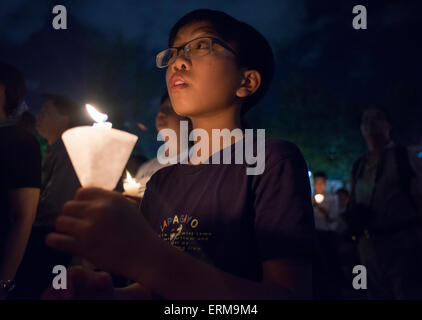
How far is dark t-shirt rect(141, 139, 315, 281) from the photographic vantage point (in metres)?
1.17

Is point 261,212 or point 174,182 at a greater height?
point 174,182

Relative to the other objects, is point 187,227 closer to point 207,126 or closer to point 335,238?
point 207,126

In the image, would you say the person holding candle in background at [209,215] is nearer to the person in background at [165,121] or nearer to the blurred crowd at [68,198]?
the blurred crowd at [68,198]

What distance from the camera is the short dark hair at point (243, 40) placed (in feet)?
6.01

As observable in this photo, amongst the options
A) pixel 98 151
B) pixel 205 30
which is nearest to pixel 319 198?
pixel 205 30

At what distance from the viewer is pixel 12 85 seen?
294 centimetres

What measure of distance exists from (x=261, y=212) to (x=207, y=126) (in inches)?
30.2

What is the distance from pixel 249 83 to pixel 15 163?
2.05 meters

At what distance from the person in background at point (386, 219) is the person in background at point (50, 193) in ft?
11.4

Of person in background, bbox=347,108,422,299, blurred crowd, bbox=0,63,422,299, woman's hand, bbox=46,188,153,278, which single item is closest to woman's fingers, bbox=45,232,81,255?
woman's hand, bbox=46,188,153,278

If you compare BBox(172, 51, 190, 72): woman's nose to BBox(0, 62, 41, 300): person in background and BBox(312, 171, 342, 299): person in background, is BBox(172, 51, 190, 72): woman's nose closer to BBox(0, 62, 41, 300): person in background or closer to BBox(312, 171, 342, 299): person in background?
BBox(0, 62, 41, 300): person in background

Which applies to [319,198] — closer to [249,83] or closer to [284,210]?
[249,83]
